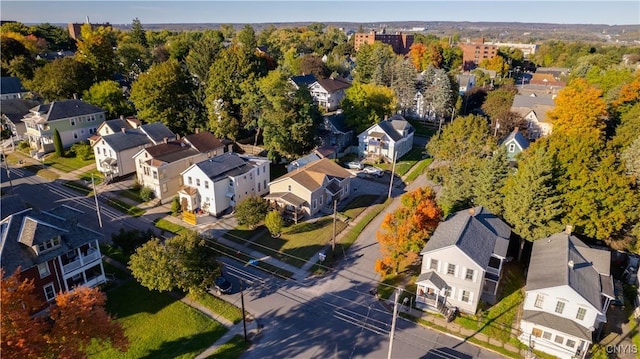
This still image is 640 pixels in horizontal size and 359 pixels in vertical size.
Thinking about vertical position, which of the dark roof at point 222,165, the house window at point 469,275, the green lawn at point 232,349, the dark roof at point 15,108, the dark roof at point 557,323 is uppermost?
the dark roof at point 15,108

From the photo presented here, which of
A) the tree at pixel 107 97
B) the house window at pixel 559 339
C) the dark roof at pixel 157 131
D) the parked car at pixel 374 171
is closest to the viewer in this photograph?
the house window at pixel 559 339

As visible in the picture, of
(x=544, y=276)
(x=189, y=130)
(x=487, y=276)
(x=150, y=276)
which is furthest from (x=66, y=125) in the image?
(x=544, y=276)

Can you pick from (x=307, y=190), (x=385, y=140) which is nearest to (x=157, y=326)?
(x=307, y=190)

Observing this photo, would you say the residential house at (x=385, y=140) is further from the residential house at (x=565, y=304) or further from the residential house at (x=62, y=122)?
the residential house at (x=62, y=122)

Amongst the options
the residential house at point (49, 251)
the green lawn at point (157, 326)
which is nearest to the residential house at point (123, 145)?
the residential house at point (49, 251)

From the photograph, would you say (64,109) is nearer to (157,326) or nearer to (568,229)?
(157,326)

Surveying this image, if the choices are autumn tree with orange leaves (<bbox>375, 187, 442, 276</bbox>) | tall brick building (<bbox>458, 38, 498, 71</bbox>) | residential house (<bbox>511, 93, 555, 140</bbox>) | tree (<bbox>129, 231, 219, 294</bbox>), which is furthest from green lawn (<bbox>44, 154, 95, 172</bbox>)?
tall brick building (<bbox>458, 38, 498, 71</bbox>)

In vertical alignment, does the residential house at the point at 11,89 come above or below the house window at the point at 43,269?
above
